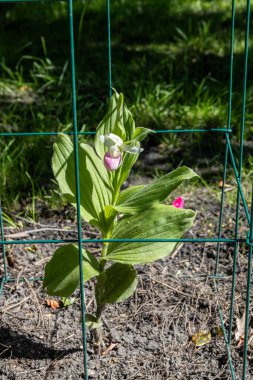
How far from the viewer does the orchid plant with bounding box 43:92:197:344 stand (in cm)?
172

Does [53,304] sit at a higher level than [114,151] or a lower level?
lower

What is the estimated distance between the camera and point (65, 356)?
6.38 ft

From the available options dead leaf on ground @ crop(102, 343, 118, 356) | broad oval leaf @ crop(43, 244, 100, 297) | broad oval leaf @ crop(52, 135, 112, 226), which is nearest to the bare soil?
dead leaf on ground @ crop(102, 343, 118, 356)

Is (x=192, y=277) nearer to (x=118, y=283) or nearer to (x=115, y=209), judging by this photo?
(x=118, y=283)

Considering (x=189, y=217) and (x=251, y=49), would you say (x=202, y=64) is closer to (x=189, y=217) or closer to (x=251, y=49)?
(x=251, y=49)

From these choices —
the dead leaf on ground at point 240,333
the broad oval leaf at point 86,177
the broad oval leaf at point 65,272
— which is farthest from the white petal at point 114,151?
the dead leaf on ground at point 240,333

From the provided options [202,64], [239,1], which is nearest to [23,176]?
[202,64]

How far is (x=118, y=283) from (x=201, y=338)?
0.37m

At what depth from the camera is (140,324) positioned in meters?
2.08

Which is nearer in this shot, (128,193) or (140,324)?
(128,193)

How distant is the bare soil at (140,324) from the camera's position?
191 cm

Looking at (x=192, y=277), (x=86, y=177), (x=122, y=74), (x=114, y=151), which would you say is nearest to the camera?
(x=114, y=151)

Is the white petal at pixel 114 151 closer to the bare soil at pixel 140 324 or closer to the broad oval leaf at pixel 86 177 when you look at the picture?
the broad oval leaf at pixel 86 177

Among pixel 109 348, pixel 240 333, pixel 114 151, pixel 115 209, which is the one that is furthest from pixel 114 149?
pixel 240 333
